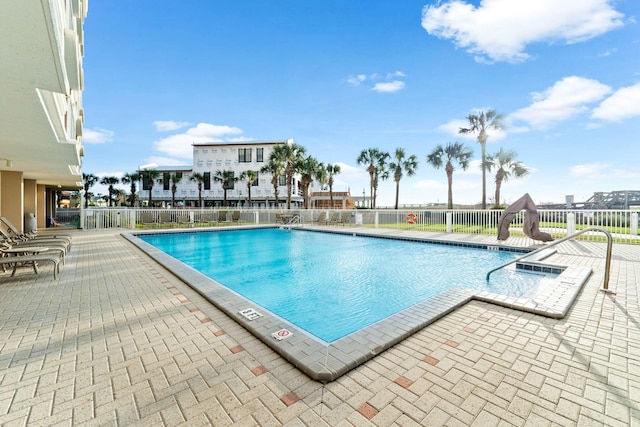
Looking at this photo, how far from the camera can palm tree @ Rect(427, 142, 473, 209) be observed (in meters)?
24.5

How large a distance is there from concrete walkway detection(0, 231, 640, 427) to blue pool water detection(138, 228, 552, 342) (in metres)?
1.45

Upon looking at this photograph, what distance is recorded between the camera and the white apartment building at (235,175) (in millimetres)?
42281

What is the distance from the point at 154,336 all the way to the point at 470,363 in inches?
123

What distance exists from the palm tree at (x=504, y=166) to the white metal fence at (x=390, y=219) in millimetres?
10951

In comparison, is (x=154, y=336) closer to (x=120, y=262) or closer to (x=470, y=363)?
(x=470, y=363)

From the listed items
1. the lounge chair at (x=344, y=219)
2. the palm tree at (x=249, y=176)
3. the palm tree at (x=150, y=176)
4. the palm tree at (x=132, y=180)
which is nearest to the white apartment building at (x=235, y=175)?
the palm tree at (x=150, y=176)

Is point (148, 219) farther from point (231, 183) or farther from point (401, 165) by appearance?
point (231, 183)

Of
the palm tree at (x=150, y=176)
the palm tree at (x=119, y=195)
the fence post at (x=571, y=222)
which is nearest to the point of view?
the fence post at (x=571, y=222)

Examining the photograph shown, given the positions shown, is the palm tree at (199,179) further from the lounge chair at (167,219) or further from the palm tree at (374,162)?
the lounge chair at (167,219)

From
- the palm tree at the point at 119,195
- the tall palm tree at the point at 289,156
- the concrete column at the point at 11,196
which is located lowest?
the concrete column at the point at 11,196

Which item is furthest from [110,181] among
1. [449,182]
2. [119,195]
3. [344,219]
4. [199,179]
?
[449,182]

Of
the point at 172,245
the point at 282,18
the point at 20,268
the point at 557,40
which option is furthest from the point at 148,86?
the point at 557,40

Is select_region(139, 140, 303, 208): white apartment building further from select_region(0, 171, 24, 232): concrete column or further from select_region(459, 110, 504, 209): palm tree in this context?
select_region(0, 171, 24, 232): concrete column

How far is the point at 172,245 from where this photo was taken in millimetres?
11281
